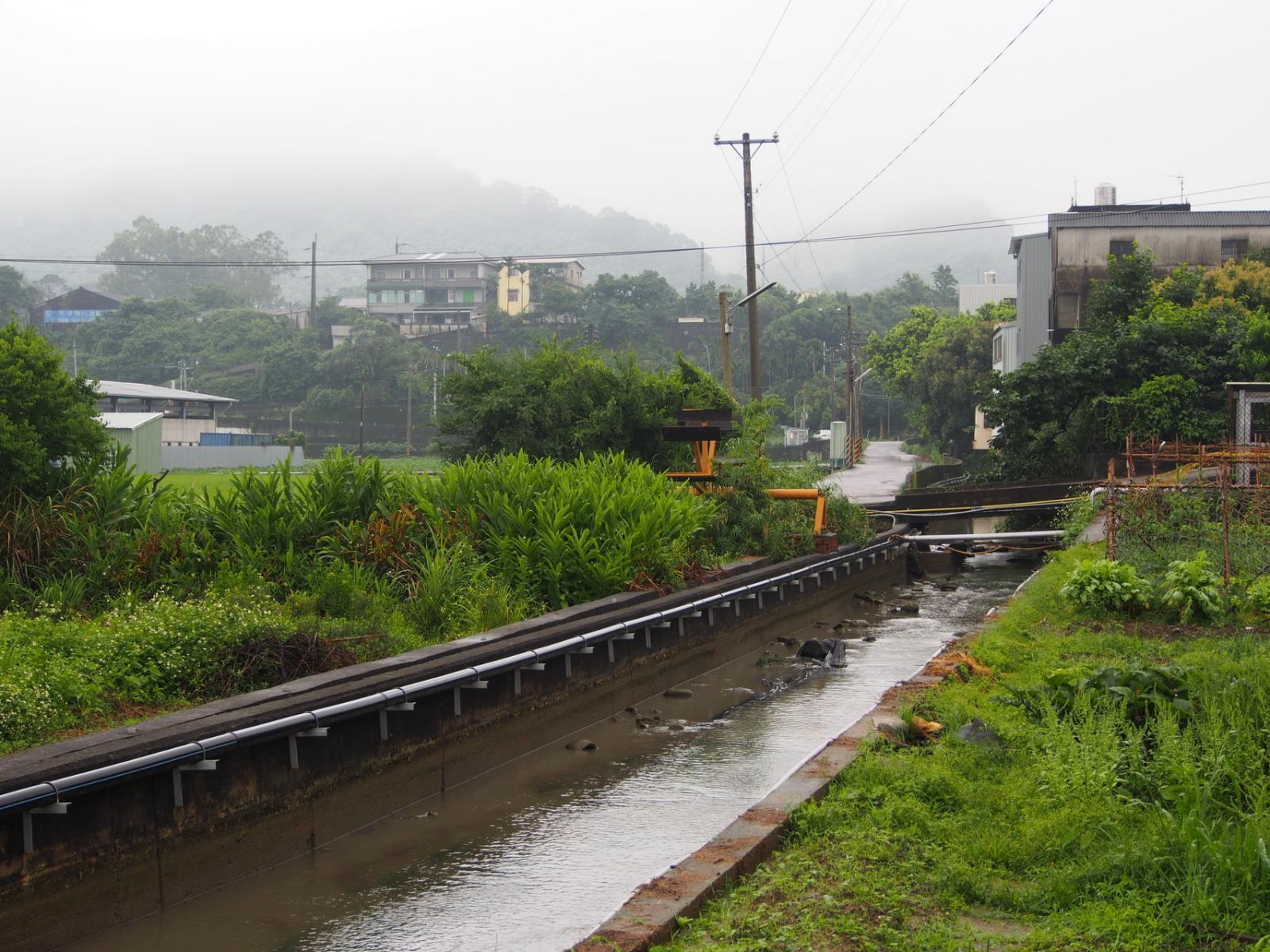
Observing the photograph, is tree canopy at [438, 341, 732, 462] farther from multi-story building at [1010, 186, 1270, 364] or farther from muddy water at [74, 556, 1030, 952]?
multi-story building at [1010, 186, 1270, 364]

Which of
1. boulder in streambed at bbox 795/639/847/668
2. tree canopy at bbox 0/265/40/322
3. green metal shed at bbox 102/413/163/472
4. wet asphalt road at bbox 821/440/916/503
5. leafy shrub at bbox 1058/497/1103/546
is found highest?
tree canopy at bbox 0/265/40/322

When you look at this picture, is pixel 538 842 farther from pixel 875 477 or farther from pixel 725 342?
pixel 875 477

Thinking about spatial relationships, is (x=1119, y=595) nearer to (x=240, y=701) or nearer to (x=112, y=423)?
(x=240, y=701)

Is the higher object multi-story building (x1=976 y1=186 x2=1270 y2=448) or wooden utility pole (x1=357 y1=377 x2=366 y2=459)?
multi-story building (x1=976 y1=186 x2=1270 y2=448)

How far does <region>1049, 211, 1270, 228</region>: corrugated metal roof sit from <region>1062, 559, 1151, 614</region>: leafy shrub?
36.4m

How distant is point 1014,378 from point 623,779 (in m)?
29.0

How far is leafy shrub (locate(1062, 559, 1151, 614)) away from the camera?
1370 cm

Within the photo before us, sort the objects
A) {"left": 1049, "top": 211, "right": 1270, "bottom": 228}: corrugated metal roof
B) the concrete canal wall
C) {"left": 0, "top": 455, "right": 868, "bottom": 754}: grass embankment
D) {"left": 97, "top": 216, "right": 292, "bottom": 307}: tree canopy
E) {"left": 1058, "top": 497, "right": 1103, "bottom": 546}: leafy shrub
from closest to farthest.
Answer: the concrete canal wall → {"left": 0, "top": 455, "right": 868, "bottom": 754}: grass embankment → {"left": 1058, "top": 497, "right": 1103, "bottom": 546}: leafy shrub → {"left": 1049, "top": 211, "right": 1270, "bottom": 228}: corrugated metal roof → {"left": 97, "top": 216, "right": 292, "bottom": 307}: tree canopy

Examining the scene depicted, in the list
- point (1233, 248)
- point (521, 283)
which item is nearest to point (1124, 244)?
point (1233, 248)

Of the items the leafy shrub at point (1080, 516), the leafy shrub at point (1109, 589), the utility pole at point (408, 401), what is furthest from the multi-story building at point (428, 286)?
the leafy shrub at point (1109, 589)

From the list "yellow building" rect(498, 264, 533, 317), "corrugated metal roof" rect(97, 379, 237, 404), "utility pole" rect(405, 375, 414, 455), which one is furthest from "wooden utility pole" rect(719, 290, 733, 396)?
"yellow building" rect(498, 264, 533, 317)

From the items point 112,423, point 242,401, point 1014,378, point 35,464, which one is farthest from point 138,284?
point 35,464

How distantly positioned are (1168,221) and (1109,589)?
1560 inches

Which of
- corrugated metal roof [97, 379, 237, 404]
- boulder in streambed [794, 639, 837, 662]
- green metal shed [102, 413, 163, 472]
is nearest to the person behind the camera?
boulder in streambed [794, 639, 837, 662]
